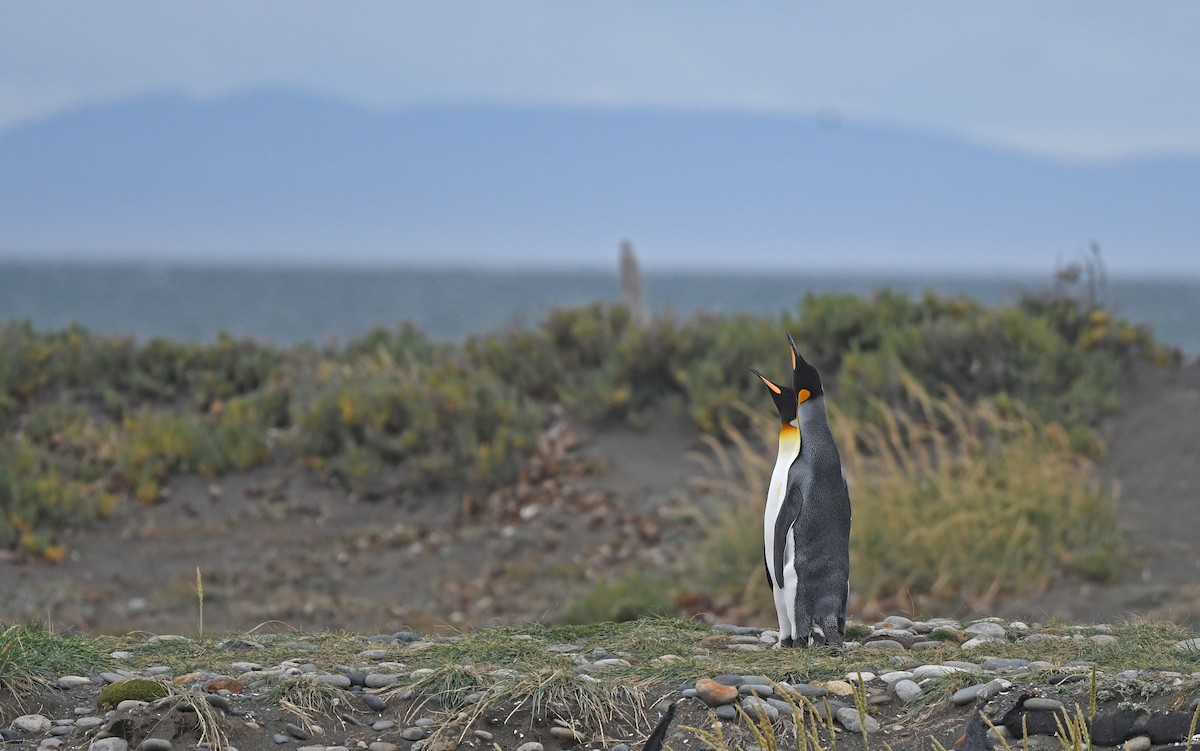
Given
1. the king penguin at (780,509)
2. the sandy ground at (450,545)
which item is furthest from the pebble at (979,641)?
the sandy ground at (450,545)

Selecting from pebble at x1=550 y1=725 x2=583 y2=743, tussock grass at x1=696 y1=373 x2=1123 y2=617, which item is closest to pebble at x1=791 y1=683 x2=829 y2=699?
pebble at x1=550 y1=725 x2=583 y2=743

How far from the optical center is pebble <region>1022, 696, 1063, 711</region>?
384 cm

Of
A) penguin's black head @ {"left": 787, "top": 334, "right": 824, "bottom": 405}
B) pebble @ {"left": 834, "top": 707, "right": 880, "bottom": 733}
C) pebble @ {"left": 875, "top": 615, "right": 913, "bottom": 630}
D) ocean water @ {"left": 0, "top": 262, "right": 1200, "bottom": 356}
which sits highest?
penguin's black head @ {"left": 787, "top": 334, "right": 824, "bottom": 405}

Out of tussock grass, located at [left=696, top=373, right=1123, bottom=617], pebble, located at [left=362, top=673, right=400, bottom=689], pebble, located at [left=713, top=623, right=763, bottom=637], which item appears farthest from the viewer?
tussock grass, located at [left=696, top=373, right=1123, bottom=617]

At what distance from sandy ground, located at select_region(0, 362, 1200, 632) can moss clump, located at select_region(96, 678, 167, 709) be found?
181 inches

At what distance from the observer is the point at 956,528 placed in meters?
9.17

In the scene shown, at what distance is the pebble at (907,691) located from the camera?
13.6ft

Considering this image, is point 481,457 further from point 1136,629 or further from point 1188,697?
point 1188,697

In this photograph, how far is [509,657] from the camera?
4656mm

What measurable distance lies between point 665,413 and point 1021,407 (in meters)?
3.45

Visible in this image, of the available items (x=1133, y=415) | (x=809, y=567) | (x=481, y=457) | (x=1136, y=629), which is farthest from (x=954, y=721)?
(x=1133, y=415)

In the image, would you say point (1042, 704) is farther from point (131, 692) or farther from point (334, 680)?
point (131, 692)

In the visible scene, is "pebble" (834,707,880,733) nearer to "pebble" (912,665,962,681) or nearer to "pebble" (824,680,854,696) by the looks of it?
"pebble" (824,680,854,696)

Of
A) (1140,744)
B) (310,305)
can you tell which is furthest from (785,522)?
(310,305)
